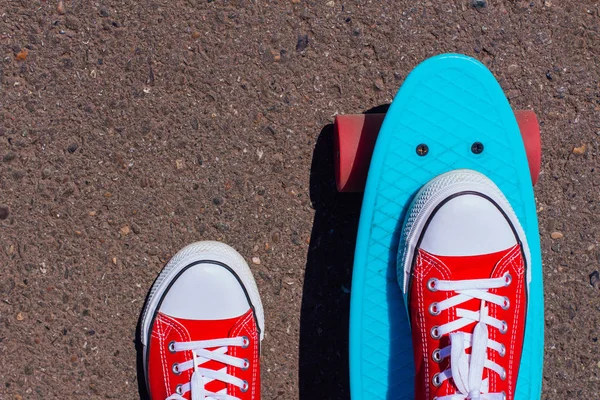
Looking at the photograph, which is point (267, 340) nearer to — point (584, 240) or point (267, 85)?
point (267, 85)

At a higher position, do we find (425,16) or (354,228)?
(425,16)

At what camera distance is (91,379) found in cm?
146

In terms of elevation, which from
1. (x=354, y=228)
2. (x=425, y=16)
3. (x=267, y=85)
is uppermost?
(x=425, y=16)

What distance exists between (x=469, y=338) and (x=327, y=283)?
41cm

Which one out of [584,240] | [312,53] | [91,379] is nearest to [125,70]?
[312,53]

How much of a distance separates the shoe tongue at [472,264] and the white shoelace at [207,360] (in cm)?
60

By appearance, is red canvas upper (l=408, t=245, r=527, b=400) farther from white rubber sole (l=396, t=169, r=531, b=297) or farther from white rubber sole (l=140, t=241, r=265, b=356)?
white rubber sole (l=140, t=241, r=265, b=356)

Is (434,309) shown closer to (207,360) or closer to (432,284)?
(432,284)

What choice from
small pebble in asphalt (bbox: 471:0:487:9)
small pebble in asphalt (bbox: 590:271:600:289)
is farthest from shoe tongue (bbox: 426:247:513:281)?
small pebble in asphalt (bbox: 471:0:487:9)

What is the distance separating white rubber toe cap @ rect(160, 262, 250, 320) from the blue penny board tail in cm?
33

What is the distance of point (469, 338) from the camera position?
126cm

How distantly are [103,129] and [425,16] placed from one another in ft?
3.21

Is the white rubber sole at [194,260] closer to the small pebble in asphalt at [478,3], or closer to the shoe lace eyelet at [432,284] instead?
the shoe lace eyelet at [432,284]

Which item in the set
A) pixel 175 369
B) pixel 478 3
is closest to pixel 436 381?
pixel 175 369
